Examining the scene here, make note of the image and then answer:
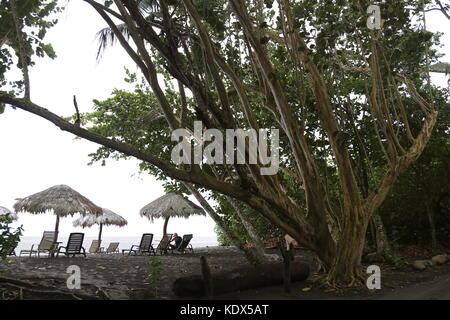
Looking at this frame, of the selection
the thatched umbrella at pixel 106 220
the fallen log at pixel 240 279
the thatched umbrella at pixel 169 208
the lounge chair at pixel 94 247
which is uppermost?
the thatched umbrella at pixel 169 208

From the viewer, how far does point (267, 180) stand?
20.5 feet

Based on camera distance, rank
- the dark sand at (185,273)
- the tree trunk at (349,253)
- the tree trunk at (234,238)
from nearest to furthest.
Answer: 1. the dark sand at (185,273)
2. the tree trunk at (349,253)
3. the tree trunk at (234,238)

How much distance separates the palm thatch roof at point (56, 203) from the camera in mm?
12398

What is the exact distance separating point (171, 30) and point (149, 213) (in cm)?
1092

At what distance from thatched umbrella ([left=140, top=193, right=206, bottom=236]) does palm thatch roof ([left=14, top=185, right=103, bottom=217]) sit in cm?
272

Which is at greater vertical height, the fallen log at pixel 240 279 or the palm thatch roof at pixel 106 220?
the palm thatch roof at pixel 106 220

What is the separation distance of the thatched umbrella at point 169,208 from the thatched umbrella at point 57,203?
266cm

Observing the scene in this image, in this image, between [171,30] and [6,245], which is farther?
[6,245]

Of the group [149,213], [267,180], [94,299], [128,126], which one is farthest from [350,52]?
[149,213]

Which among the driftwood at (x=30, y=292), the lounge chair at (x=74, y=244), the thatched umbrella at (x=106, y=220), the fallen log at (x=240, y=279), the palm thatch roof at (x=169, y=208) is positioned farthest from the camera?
the thatched umbrella at (x=106, y=220)

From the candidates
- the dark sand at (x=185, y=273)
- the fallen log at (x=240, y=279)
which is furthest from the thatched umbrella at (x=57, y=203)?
the fallen log at (x=240, y=279)

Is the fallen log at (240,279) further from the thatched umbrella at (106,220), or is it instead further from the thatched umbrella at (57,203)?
the thatched umbrella at (106,220)

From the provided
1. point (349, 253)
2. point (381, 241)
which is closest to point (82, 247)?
point (349, 253)
